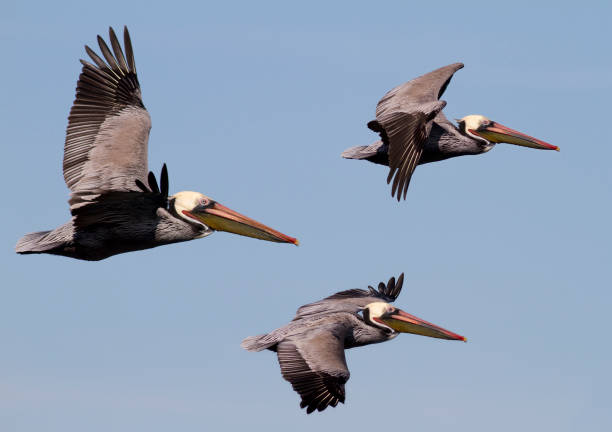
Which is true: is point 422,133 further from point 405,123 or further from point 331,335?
point 331,335

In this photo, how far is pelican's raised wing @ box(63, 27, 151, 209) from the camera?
13.9 meters

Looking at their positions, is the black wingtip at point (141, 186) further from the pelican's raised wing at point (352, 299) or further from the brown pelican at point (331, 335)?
the pelican's raised wing at point (352, 299)

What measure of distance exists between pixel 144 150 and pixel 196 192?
861 mm

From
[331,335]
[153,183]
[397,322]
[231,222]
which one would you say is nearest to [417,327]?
[397,322]

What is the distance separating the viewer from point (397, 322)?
1571cm

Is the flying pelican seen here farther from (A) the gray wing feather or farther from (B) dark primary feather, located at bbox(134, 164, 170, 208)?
(A) the gray wing feather

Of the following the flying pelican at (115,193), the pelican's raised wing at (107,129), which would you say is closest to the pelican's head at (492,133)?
the flying pelican at (115,193)

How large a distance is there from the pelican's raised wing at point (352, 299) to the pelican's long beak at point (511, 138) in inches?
100

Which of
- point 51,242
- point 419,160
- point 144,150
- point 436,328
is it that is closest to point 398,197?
point 419,160

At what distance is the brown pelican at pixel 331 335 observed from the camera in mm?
13180

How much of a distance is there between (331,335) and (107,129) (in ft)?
12.2

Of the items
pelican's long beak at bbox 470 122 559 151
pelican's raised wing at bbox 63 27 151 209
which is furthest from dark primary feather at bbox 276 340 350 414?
pelican's long beak at bbox 470 122 559 151

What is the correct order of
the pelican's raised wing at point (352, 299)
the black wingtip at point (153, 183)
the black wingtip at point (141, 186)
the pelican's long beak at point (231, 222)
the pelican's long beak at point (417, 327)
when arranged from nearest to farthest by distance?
1. the black wingtip at point (153, 183)
2. the black wingtip at point (141, 186)
3. the pelican's long beak at point (231, 222)
4. the pelican's raised wing at point (352, 299)
5. the pelican's long beak at point (417, 327)

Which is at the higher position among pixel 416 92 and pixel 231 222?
pixel 416 92
